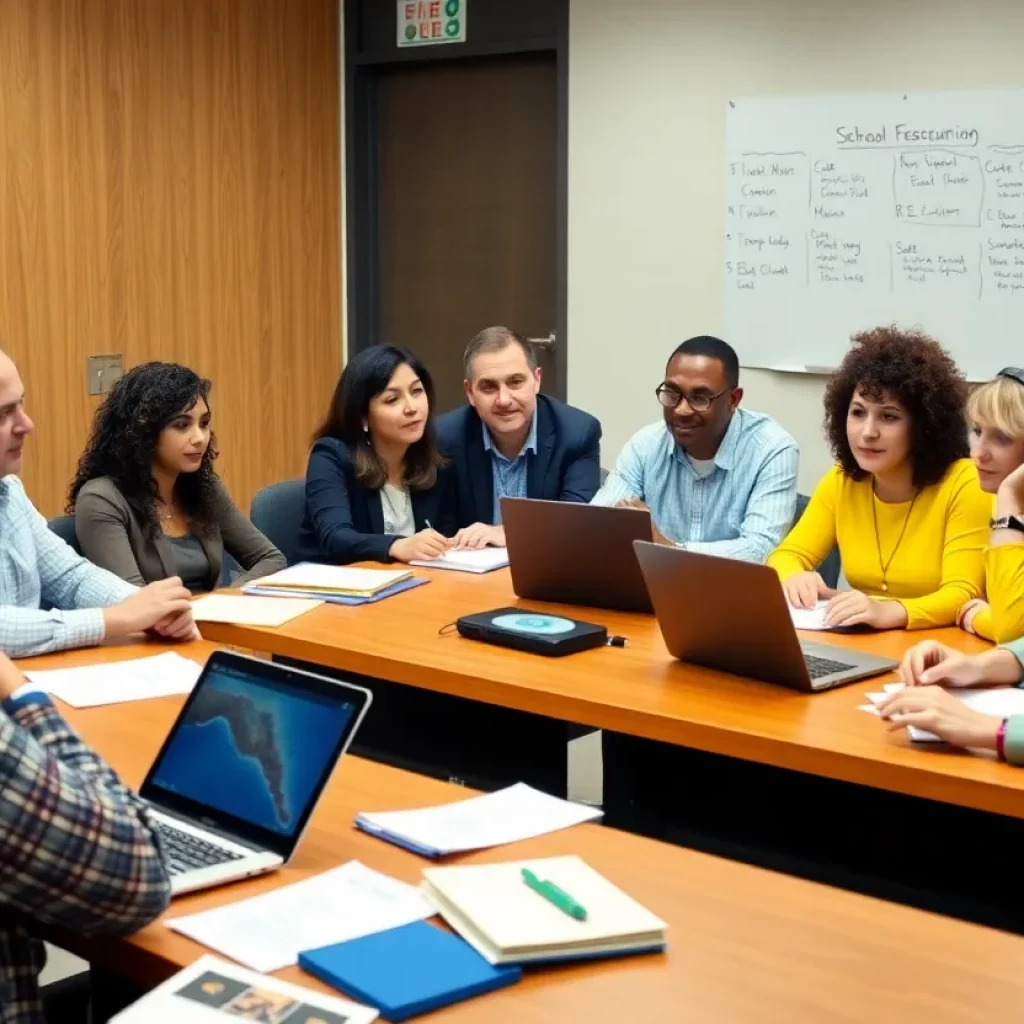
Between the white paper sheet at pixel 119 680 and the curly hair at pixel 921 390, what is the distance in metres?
1.50

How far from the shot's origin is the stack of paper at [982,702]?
2.07 meters

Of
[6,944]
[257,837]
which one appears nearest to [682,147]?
[257,837]

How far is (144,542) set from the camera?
3.38 metres

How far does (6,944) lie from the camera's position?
4.60 ft

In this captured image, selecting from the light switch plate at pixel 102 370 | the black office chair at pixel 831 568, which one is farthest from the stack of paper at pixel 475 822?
the light switch plate at pixel 102 370

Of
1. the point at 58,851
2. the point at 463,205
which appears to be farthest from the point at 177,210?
the point at 58,851

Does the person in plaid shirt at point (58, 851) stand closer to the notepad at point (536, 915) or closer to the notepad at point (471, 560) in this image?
the notepad at point (536, 915)

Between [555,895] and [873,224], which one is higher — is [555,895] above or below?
below

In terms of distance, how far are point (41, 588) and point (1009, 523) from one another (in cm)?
184

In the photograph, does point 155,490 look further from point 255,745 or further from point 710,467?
point 255,745

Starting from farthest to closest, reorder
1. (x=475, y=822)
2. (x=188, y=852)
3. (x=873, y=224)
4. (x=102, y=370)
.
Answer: (x=102, y=370), (x=873, y=224), (x=475, y=822), (x=188, y=852)

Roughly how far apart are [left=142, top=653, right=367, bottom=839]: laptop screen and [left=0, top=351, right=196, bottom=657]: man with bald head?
0.81 m

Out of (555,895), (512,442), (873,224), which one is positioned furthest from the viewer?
(873,224)

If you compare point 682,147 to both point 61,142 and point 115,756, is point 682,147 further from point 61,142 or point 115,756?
point 115,756
